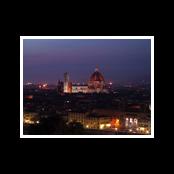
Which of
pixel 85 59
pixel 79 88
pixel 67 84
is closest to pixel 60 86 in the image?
pixel 67 84

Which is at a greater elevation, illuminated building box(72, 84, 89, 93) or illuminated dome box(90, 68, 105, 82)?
illuminated dome box(90, 68, 105, 82)

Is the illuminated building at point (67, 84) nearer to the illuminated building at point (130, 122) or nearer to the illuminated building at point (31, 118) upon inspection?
the illuminated building at point (31, 118)

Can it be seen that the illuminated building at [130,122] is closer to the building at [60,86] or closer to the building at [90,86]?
the building at [90,86]

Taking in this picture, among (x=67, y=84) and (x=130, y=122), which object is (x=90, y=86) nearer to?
(x=67, y=84)

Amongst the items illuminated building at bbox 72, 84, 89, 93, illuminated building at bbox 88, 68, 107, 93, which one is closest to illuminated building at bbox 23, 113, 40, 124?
illuminated building at bbox 72, 84, 89, 93

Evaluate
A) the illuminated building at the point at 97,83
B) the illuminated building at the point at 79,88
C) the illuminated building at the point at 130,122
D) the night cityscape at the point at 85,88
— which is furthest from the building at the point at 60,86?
the illuminated building at the point at 130,122

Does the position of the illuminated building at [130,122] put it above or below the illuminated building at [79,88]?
below

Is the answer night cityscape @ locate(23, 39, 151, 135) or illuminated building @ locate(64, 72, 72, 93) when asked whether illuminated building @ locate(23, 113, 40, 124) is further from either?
illuminated building @ locate(64, 72, 72, 93)

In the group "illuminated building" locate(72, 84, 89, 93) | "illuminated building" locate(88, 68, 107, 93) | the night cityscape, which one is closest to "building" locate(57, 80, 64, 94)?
the night cityscape
